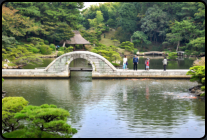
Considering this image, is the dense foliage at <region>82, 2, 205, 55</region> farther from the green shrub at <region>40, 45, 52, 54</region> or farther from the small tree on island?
the small tree on island

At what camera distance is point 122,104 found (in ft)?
48.6

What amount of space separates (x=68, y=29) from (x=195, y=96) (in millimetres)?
37609

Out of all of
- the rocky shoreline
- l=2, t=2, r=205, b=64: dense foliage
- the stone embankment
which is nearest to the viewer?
the rocky shoreline

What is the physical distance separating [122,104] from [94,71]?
25.3ft

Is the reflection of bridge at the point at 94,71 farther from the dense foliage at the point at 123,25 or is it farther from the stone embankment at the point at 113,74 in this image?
the dense foliage at the point at 123,25

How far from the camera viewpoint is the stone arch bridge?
21.9 meters

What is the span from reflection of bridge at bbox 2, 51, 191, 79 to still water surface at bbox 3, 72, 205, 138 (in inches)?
26.1

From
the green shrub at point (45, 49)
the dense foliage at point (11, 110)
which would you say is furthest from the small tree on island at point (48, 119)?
the green shrub at point (45, 49)

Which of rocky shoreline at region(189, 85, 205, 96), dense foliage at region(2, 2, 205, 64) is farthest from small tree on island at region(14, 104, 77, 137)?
dense foliage at region(2, 2, 205, 64)

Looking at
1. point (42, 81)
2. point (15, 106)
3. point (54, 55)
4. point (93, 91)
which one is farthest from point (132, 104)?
point (54, 55)

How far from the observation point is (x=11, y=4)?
47.1 m

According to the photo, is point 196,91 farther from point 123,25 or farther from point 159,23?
point 123,25

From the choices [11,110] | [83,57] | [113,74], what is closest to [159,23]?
[113,74]

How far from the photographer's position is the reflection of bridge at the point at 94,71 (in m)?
21.9
